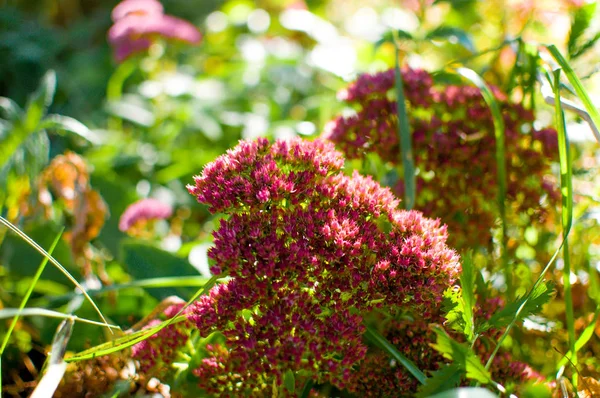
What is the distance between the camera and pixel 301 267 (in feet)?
2.27

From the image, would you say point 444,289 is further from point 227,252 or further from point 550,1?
point 550,1

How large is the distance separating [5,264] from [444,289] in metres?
0.99

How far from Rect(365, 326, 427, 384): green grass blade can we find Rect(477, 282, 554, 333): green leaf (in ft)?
0.34

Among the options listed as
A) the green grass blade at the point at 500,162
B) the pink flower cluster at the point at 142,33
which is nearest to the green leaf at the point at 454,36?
the green grass blade at the point at 500,162

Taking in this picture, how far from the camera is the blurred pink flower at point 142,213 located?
1.36 metres

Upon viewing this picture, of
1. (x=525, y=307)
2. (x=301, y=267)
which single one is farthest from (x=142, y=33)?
(x=525, y=307)

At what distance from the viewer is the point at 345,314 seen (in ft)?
2.30

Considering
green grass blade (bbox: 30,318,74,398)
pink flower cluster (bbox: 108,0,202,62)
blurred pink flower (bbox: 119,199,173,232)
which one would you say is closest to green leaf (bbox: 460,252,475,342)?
green grass blade (bbox: 30,318,74,398)

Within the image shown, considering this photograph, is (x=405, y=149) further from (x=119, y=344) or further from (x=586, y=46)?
(x=119, y=344)

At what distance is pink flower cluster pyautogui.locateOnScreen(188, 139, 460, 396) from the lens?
2.24 feet

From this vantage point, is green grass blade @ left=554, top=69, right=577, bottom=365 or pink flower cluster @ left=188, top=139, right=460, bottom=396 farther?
green grass blade @ left=554, top=69, right=577, bottom=365

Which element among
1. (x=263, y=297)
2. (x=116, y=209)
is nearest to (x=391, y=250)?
(x=263, y=297)

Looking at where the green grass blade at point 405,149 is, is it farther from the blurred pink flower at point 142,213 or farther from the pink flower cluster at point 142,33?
the pink flower cluster at point 142,33

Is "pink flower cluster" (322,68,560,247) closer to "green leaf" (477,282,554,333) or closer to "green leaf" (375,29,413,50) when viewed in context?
"green leaf" (375,29,413,50)
